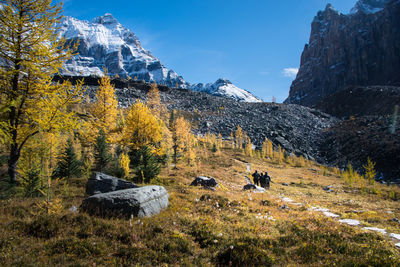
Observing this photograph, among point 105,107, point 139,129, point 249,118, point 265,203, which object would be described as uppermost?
point 249,118

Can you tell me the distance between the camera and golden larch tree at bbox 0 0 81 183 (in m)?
8.70

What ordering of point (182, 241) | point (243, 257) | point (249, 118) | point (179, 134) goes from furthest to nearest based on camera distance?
point (249, 118)
point (179, 134)
point (182, 241)
point (243, 257)

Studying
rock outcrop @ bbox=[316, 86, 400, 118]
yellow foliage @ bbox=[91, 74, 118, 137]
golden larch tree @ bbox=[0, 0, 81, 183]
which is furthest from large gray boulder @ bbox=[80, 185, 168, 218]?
rock outcrop @ bbox=[316, 86, 400, 118]

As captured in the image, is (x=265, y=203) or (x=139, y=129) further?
(x=139, y=129)

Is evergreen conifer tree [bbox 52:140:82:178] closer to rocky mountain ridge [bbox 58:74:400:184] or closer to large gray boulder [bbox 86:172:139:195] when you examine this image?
large gray boulder [bbox 86:172:139:195]

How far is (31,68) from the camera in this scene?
892cm

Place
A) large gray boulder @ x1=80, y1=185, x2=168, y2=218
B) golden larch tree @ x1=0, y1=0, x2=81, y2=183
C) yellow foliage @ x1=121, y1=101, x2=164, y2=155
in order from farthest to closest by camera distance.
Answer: yellow foliage @ x1=121, y1=101, x2=164, y2=155, golden larch tree @ x1=0, y1=0, x2=81, y2=183, large gray boulder @ x1=80, y1=185, x2=168, y2=218

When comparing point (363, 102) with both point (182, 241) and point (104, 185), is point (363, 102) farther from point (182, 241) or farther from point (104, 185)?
point (182, 241)

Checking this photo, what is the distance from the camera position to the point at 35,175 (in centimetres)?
1198

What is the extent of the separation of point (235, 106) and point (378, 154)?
69.5 m

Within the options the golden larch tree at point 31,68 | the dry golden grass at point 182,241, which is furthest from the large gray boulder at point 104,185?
the golden larch tree at point 31,68

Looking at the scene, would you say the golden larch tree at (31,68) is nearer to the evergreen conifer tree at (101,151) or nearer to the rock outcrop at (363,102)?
the evergreen conifer tree at (101,151)

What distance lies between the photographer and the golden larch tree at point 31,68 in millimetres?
8695

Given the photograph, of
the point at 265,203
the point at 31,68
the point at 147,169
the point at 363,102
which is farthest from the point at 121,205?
the point at 363,102
